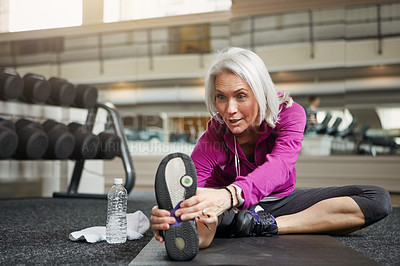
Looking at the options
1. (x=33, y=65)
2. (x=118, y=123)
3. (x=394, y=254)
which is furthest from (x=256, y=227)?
(x=33, y=65)

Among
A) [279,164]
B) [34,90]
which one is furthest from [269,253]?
[34,90]

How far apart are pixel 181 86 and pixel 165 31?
741 mm

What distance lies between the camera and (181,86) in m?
5.29

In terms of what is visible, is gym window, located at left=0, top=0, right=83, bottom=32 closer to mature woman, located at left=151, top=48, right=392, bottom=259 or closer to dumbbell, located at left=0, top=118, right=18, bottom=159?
dumbbell, located at left=0, top=118, right=18, bottom=159

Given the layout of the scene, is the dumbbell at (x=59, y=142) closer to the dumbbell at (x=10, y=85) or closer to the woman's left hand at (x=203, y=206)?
the dumbbell at (x=10, y=85)

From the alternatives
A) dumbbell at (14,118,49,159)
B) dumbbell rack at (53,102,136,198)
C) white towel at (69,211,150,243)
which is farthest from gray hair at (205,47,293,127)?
dumbbell rack at (53,102,136,198)

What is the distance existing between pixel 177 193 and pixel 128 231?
2.16 ft

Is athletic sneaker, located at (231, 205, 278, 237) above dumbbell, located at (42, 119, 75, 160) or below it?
below

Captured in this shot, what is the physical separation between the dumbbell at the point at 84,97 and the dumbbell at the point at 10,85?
0.47 metres

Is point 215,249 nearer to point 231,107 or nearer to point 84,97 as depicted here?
point 231,107

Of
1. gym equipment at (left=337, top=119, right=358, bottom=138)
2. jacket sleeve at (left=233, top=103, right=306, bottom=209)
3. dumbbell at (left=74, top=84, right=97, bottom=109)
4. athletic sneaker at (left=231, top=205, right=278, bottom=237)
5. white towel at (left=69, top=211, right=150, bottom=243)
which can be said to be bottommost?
white towel at (left=69, top=211, right=150, bottom=243)

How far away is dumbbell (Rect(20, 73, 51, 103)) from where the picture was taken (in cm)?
291

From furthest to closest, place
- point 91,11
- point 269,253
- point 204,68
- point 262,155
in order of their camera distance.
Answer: point 204,68 → point 91,11 → point 262,155 → point 269,253

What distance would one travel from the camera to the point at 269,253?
119 cm
